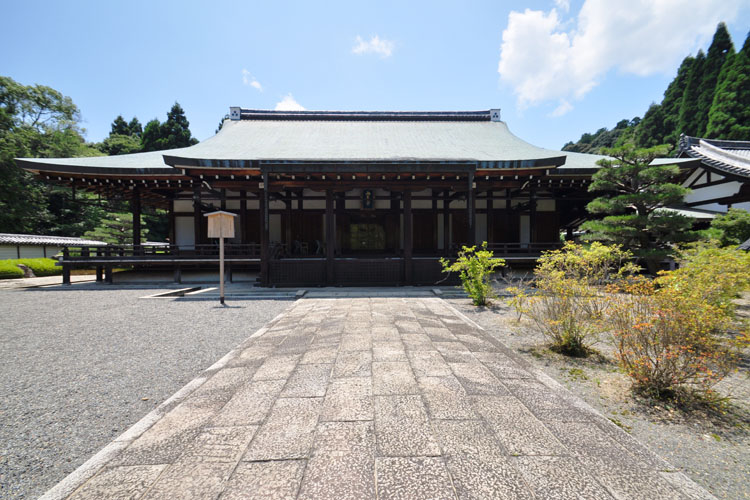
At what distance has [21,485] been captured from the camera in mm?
1605

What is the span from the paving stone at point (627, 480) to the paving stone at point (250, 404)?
2192 millimetres

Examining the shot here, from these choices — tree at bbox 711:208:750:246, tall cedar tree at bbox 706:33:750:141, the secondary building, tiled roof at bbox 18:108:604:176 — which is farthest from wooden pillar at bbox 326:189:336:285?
tall cedar tree at bbox 706:33:750:141

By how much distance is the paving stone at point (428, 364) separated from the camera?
274cm

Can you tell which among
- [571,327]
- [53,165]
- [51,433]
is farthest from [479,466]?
[53,165]

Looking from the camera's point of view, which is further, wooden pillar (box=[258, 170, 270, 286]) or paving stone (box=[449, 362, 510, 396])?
wooden pillar (box=[258, 170, 270, 286])

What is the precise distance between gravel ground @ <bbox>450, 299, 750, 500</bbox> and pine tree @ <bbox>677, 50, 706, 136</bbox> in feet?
113

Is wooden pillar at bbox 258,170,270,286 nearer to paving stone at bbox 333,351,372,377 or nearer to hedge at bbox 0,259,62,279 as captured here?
paving stone at bbox 333,351,372,377

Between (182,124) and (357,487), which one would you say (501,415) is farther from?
(182,124)

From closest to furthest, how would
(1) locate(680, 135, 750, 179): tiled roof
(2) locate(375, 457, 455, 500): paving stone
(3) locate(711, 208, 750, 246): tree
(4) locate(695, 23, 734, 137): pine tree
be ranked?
1. (2) locate(375, 457, 455, 500): paving stone
2. (3) locate(711, 208, 750, 246): tree
3. (1) locate(680, 135, 750, 179): tiled roof
4. (4) locate(695, 23, 734, 137): pine tree

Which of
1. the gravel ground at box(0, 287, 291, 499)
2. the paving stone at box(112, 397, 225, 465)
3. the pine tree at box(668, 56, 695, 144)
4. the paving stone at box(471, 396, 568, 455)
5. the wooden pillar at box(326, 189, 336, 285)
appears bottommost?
the gravel ground at box(0, 287, 291, 499)

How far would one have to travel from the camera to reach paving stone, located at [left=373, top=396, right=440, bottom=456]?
1.69 metres

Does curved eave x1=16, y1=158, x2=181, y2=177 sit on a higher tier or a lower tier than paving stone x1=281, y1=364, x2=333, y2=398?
higher

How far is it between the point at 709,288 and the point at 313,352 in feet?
14.1

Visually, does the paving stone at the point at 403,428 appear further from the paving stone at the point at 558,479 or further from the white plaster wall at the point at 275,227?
the white plaster wall at the point at 275,227
